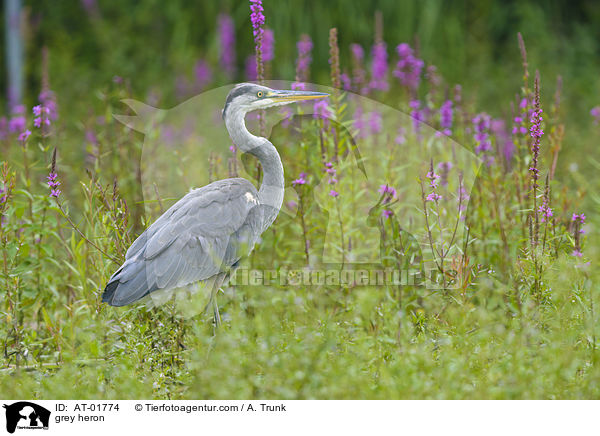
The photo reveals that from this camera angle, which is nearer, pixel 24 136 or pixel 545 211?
pixel 545 211

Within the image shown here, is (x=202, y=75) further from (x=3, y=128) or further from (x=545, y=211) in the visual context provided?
(x=545, y=211)

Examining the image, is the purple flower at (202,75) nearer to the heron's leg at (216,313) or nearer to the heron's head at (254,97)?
the heron's head at (254,97)

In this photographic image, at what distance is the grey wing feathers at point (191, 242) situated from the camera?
12.4ft

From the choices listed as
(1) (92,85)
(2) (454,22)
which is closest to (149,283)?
(1) (92,85)

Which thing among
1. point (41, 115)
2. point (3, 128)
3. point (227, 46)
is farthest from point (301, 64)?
point (227, 46)

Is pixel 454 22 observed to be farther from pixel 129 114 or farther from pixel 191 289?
pixel 191 289

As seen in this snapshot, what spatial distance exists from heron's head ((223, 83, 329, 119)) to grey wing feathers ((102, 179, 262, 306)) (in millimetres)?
434

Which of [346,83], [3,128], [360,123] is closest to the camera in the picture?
[346,83]

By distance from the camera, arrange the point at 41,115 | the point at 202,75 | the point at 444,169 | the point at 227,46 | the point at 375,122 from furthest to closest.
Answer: the point at 202,75, the point at 227,46, the point at 375,122, the point at 444,169, the point at 41,115

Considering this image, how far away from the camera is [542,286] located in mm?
3746

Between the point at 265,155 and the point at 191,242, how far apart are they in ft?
2.19

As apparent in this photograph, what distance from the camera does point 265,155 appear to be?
414 cm

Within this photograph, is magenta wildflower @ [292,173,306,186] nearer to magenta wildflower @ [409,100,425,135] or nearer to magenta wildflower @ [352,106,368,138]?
magenta wildflower @ [409,100,425,135]
